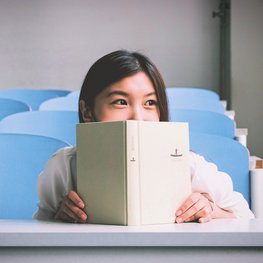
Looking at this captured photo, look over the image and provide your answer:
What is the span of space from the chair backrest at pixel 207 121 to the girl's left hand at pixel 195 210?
1.69 m

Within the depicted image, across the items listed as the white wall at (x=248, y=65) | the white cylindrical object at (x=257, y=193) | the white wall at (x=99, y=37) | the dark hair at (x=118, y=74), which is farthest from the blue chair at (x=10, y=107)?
the white wall at (x=99, y=37)

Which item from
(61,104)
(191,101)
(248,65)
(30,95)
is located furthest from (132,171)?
(248,65)

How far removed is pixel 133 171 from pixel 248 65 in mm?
6988

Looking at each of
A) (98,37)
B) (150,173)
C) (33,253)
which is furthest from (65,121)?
(98,37)

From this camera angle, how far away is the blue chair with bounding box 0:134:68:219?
2.31 meters

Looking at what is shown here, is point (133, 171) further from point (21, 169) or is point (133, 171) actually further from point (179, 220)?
point (21, 169)

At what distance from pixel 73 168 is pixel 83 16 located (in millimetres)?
7334

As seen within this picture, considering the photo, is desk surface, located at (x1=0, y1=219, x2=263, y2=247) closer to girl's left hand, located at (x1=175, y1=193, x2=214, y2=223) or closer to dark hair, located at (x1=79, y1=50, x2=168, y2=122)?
girl's left hand, located at (x1=175, y1=193, x2=214, y2=223)

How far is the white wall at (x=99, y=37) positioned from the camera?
29.0 feet

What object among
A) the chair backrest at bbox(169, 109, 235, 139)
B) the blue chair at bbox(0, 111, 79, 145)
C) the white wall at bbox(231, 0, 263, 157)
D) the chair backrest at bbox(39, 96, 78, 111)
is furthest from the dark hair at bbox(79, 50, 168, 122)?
the white wall at bbox(231, 0, 263, 157)

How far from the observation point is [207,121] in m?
3.31

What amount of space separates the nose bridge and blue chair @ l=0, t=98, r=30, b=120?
8.77 ft

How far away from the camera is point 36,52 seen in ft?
29.6

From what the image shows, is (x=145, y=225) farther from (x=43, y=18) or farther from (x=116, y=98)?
(x=43, y=18)
